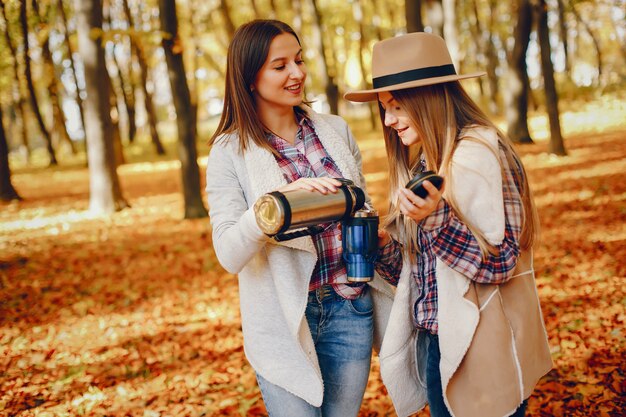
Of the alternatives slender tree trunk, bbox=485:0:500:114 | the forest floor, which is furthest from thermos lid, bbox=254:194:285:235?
slender tree trunk, bbox=485:0:500:114

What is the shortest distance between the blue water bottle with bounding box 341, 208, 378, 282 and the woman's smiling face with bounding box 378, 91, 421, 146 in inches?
12.2

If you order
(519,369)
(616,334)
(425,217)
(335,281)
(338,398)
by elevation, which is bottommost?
(616,334)

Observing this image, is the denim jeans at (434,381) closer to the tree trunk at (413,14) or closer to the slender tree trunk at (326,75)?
the tree trunk at (413,14)

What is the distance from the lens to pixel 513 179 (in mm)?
2014

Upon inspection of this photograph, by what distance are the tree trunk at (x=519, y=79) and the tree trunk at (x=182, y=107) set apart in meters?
7.99

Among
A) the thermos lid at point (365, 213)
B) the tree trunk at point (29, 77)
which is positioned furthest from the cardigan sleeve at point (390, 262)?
the tree trunk at point (29, 77)

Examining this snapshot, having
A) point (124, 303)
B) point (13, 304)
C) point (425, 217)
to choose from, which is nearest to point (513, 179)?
point (425, 217)

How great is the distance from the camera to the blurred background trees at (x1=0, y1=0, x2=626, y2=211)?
1009 centimetres

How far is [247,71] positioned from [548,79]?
11.9 m

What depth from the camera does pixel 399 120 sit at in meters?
2.16

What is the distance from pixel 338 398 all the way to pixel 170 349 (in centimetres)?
339

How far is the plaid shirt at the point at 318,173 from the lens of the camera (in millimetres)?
2230

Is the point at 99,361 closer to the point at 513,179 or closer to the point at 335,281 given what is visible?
the point at 335,281

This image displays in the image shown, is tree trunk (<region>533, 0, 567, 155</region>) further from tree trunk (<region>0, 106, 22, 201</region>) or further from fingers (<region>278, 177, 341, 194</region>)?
tree trunk (<region>0, 106, 22, 201</region>)
